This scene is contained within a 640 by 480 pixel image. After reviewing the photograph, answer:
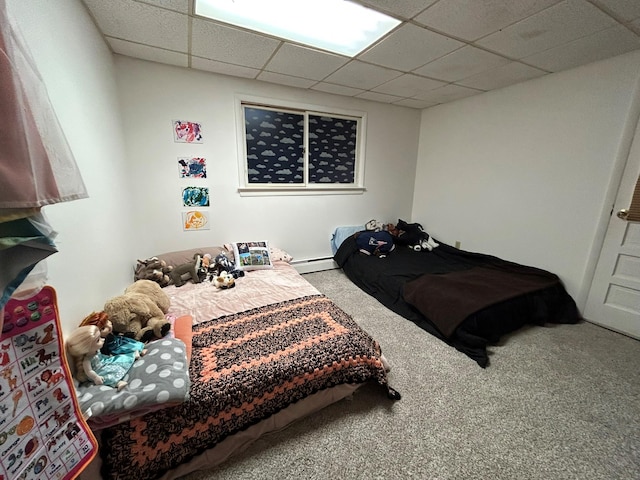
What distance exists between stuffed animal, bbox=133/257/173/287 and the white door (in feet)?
12.8

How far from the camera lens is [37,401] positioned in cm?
72

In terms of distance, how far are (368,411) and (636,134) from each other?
2.96 m

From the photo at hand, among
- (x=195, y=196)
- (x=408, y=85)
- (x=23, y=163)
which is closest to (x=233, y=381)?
(x=23, y=163)

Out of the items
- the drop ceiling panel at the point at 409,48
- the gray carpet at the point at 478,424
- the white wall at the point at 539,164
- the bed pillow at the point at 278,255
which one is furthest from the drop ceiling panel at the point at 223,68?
the gray carpet at the point at 478,424

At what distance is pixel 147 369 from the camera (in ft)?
3.71

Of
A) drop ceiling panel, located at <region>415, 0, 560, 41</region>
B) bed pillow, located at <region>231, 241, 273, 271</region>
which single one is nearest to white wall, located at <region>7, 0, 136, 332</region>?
bed pillow, located at <region>231, 241, 273, 271</region>

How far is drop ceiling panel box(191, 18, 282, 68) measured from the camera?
175cm

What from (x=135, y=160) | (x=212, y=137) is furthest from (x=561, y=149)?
(x=135, y=160)

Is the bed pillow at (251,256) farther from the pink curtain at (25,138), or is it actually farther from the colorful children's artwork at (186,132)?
the pink curtain at (25,138)

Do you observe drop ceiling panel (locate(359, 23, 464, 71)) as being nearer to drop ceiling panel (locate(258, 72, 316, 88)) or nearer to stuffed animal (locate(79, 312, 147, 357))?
drop ceiling panel (locate(258, 72, 316, 88))

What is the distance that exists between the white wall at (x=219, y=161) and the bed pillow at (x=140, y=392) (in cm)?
172

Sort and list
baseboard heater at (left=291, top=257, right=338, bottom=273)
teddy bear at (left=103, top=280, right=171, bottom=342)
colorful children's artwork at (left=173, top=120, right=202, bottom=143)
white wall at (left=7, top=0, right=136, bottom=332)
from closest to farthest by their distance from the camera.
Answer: white wall at (left=7, top=0, right=136, bottom=332), teddy bear at (left=103, top=280, right=171, bottom=342), colorful children's artwork at (left=173, top=120, right=202, bottom=143), baseboard heater at (left=291, top=257, right=338, bottom=273)

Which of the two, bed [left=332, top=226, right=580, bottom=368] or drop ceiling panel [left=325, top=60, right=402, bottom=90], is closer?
bed [left=332, top=226, right=580, bottom=368]

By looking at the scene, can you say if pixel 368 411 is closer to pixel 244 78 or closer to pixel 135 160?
pixel 135 160
